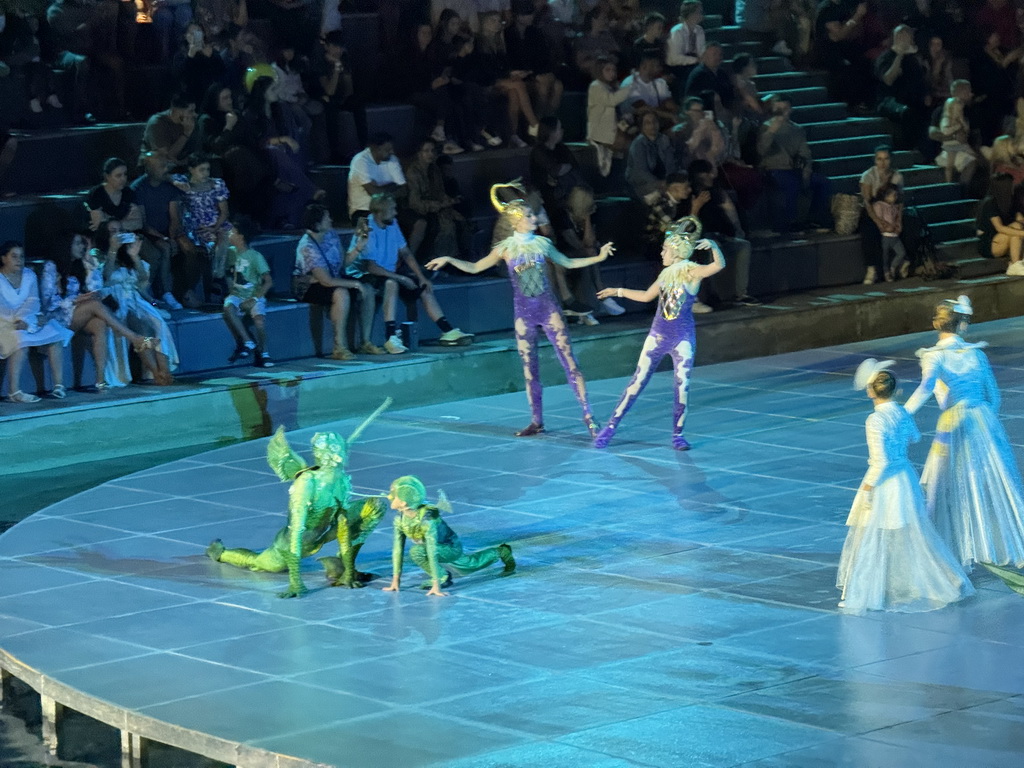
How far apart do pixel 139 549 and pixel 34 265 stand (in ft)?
15.1

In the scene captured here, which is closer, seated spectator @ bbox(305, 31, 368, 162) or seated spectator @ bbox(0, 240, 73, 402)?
seated spectator @ bbox(0, 240, 73, 402)

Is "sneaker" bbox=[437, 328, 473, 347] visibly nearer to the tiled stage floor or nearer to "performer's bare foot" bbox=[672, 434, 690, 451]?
the tiled stage floor

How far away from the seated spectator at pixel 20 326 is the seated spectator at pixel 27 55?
10.6ft

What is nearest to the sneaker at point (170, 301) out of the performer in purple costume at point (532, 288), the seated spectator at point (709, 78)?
the performer in purple costume at point (532, 288)

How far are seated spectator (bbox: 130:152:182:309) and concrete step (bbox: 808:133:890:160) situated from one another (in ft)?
27.5

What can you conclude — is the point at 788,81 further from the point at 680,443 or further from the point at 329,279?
the point at 680,443

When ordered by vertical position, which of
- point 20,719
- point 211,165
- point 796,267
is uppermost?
point 211,165

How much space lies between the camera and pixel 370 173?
16688 millimetres

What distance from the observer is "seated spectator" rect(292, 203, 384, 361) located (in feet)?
50.7

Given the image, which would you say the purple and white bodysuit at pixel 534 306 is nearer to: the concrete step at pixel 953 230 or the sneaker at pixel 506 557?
the sneaker at pixel 506 557

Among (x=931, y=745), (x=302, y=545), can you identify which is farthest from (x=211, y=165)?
(x=931, y=745)

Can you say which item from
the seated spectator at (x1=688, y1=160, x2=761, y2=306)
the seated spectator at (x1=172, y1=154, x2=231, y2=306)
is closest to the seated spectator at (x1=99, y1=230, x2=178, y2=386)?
the seated spectator at (x1=172, y1=154, x2=231, y2=306)

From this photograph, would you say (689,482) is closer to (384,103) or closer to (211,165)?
(211,165)

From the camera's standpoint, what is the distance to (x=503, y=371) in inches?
632
